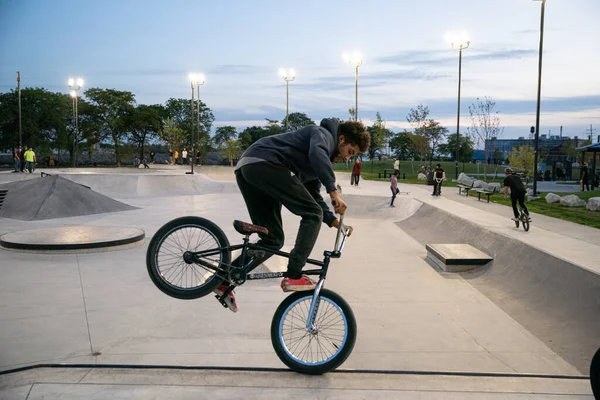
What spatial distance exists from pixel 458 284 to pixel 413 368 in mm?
4562

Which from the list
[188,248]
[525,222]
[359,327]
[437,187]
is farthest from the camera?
[437,187]

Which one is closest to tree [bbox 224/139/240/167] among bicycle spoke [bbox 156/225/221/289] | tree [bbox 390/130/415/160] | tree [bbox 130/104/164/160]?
tree [bbox 130/104/164/160]

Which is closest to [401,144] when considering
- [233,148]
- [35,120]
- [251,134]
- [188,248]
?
[251,134]

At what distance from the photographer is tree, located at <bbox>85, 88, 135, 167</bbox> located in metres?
69.3

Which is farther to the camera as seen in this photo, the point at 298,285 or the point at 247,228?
the point at 298,285

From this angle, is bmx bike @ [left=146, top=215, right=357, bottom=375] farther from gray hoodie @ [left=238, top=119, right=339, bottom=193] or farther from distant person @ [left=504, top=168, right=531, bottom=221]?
distant person @ [left=504, top=168, right=531, bottom=221]

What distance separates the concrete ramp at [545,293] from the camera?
6.54 m

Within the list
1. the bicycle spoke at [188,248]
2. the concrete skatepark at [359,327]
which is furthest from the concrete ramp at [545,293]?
the bicycle spoke at [188,248]

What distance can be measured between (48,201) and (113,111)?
187 ft

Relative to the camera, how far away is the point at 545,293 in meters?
8.14

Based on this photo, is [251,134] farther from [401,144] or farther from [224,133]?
Answer: [401,144]

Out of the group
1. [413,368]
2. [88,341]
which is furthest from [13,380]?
[413,368]

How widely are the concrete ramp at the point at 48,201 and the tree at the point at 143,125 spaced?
54.5 meters

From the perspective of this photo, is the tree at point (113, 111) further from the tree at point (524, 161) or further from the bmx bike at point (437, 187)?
the bmx bike at point (437, 187)
